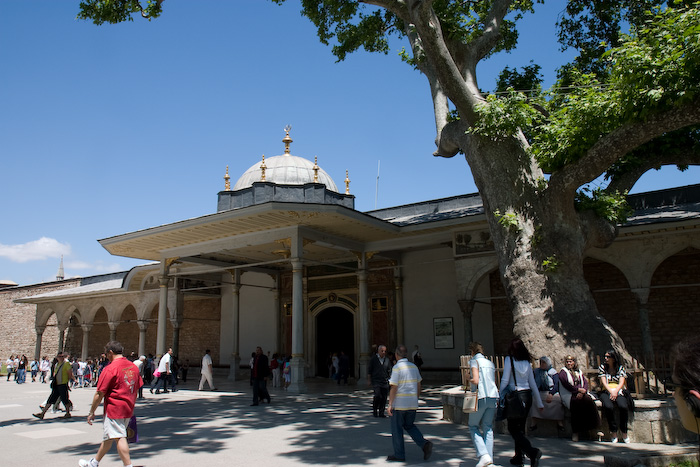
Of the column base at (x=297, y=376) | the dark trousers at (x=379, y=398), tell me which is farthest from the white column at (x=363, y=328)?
the dark trousers at (x=379, y=398)

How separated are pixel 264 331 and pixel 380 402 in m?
11.8

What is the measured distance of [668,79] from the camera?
19.9ft

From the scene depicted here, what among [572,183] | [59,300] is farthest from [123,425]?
[59,300]

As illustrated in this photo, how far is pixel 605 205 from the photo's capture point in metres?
7.86

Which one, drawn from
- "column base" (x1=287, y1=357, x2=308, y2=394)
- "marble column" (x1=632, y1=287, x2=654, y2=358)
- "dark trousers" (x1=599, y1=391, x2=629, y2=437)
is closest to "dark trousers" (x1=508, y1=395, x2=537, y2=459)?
"dark trousers" (x1=599, y1=391, x2=629, y2=437)

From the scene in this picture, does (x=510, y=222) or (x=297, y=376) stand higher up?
(x=510, y=222)

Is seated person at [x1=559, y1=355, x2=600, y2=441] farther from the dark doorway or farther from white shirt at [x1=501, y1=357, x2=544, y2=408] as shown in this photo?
the dark doorway

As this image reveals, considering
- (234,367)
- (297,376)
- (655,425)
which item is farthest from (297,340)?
(655,425)

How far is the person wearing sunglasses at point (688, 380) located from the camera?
1.74 meters

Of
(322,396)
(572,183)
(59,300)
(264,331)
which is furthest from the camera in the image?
(59,300)

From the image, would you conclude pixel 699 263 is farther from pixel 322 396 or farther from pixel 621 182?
pixel 322 396

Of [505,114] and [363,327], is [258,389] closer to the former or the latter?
[363,327]

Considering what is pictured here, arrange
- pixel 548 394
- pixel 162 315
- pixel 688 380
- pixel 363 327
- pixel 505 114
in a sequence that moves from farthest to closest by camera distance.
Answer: pixel 162 315, pixel 363 327, pixel 505 114, pixel 548 394, pixel 688 380

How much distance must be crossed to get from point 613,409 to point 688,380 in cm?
510
